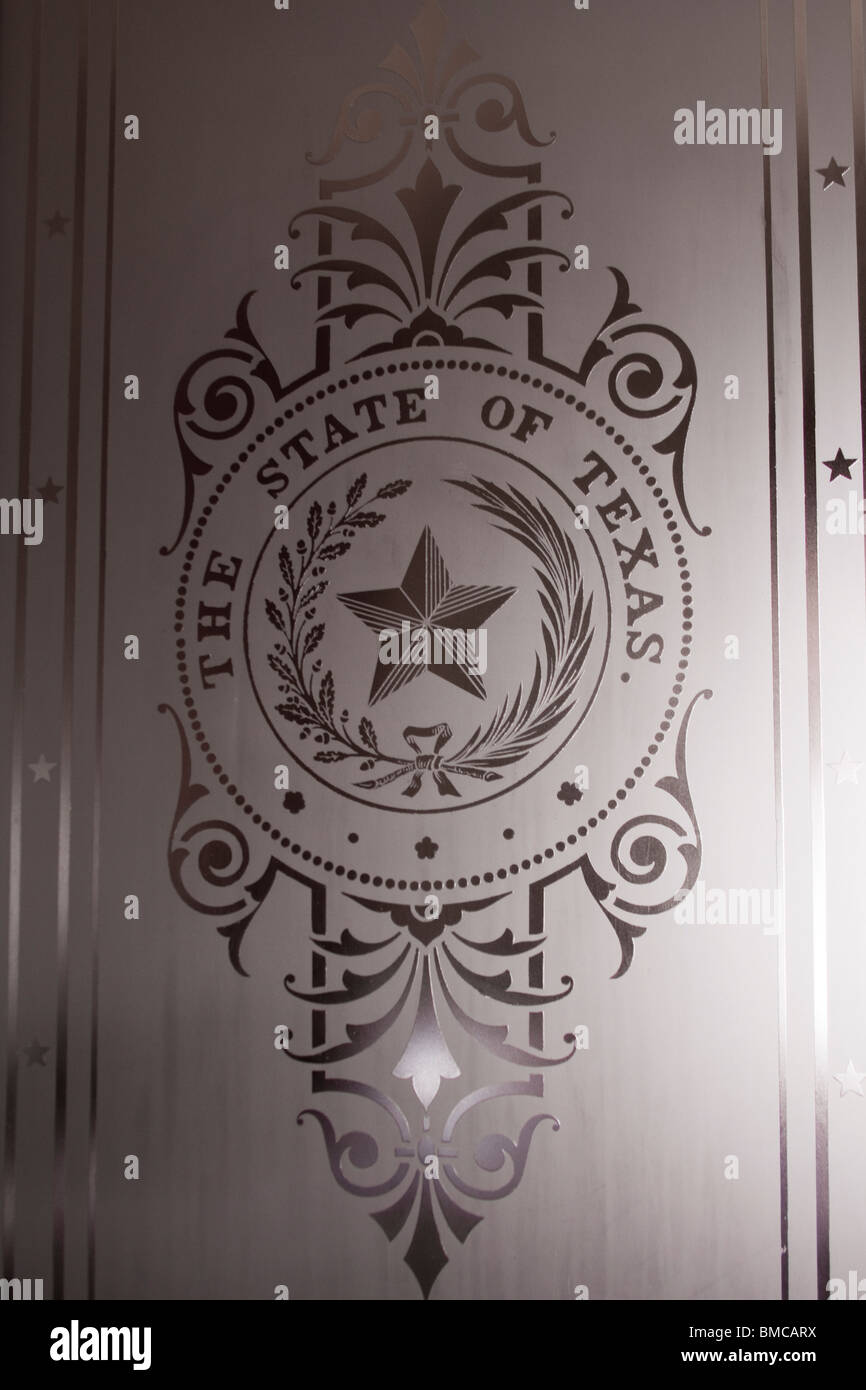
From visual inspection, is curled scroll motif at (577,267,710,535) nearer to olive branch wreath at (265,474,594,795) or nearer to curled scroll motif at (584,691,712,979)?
olive branch wreath at (265,474,594,795)

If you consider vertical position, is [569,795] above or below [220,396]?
below

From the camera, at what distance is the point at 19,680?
6.00 ft

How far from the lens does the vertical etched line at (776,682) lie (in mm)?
1740

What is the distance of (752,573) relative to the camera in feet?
5.89

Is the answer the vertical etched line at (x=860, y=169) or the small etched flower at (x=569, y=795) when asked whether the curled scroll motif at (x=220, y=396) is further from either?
the vertical etched line at (x=860, y=169)

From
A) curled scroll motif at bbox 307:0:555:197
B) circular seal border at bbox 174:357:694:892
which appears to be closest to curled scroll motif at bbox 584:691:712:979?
circular seal border at bbox 174:357:694:892

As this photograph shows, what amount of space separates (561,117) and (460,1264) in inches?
75.5

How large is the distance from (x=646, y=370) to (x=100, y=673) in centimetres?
106

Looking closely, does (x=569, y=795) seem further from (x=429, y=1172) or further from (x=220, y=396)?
(x=220, y=396)

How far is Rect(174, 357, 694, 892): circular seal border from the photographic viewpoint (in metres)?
1.77

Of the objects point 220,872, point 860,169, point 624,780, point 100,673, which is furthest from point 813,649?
point 100,673
